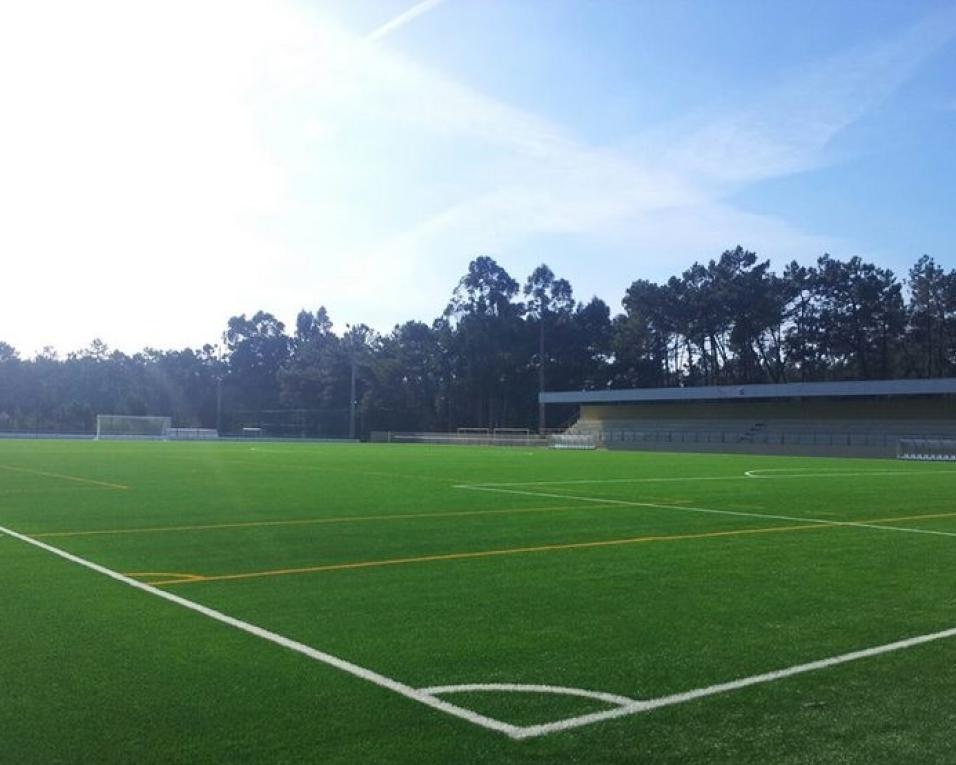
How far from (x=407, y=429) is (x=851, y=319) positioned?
152ft

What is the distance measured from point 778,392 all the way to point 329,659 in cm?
6300

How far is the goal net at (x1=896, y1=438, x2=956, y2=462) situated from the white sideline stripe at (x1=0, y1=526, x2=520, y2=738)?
143 ft

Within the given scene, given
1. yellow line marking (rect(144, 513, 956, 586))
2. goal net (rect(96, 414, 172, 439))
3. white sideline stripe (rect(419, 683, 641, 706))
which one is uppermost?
goal net (rect(96, 414, 172, 439))

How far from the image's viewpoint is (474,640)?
677 centimetres

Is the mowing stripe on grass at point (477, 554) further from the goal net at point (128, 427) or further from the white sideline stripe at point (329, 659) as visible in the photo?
the goal net at point (128, 427)

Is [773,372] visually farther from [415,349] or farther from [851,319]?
[415,349]

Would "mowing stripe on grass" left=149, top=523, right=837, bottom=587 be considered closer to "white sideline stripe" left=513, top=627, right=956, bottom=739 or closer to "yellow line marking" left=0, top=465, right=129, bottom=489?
"white sideline stripe" left=513, top=627, right=956, bottom=739

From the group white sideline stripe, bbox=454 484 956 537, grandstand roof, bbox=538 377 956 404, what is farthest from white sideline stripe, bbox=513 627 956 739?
grandstand roof, bbox=538 377 956 404

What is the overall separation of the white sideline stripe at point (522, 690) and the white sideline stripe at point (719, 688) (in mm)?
169

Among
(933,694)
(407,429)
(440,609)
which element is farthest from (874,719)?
(407,429)

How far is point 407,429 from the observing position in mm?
104875

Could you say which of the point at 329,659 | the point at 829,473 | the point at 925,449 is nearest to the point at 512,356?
the point at 925,449

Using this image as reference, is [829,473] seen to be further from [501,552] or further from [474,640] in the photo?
[474,640]

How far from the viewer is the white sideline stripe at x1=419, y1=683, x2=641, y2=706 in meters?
5.46
